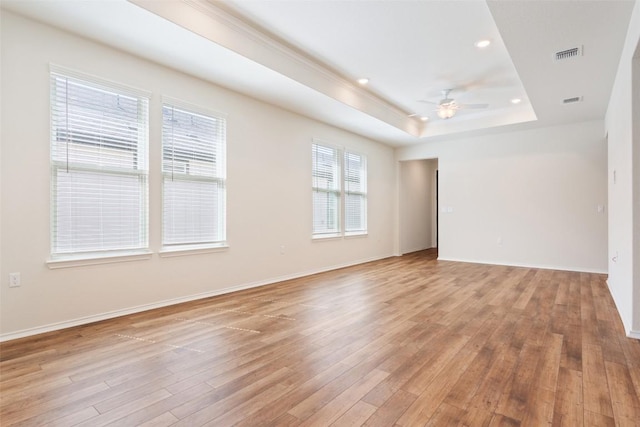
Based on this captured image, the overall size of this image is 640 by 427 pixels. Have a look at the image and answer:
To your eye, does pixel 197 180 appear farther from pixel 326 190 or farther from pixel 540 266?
pixel 540 266

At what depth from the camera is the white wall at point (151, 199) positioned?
2.79 m

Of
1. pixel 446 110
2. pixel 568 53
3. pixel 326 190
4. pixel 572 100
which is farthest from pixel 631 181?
pixel 326 190

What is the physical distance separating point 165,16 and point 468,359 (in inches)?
148

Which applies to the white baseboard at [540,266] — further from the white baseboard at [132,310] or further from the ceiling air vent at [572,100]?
the white baseboard at [132,310]

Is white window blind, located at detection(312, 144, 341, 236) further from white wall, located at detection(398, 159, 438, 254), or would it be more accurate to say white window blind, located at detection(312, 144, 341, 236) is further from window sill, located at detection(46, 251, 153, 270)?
window sill, located at detection(46, 251, 153, 270)

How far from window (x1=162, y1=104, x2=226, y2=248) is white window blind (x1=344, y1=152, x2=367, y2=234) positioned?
2.99 meters

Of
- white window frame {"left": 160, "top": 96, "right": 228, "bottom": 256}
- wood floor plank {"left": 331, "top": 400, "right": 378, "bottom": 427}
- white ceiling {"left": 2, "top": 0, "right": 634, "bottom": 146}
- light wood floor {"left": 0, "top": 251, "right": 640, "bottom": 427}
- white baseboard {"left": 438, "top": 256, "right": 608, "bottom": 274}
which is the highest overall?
white ceiling {"left": 2, "top": 0, "right": 634, "bottom": 146}

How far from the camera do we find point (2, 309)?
8.91ft

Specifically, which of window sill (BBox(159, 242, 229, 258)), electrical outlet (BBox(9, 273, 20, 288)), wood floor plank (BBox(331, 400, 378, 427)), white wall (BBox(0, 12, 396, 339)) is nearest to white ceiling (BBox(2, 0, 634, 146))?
white wall (BBox(0, 12, 396, 339))

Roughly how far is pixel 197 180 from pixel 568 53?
4.45 metres

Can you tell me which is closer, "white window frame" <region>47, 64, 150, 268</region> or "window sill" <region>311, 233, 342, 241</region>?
"white window frame" <region>47, 64, 150, 268</region>

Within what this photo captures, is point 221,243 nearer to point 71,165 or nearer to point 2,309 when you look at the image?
point 71,165

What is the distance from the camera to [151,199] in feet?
12.0

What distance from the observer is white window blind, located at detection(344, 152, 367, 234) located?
6730 millimetres
